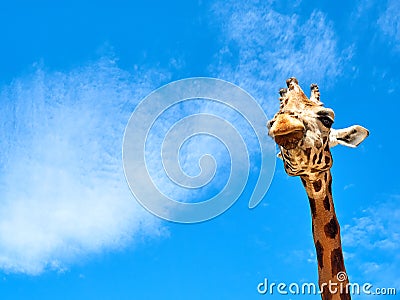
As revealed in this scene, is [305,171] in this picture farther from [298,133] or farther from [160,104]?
[160,104]

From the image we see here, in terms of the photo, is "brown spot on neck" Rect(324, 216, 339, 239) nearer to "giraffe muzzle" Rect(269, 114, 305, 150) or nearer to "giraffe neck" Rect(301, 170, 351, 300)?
"giraffe neck" Rect(301, 170, 351, 300)

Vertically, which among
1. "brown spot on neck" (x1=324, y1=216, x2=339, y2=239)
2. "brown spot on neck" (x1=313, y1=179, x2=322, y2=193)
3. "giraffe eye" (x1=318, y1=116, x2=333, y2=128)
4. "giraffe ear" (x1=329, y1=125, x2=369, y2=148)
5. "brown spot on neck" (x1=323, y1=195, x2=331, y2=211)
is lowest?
"brown spot on neck" (x1=324, y1=216, x2=339, y2=239)

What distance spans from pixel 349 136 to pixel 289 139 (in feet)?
5.25

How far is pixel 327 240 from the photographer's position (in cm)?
720

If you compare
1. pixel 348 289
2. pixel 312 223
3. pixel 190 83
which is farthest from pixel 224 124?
Result: pixel 348 289

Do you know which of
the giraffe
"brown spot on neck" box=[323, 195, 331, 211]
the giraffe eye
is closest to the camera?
the giraffe

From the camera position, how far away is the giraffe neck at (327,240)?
716 cm

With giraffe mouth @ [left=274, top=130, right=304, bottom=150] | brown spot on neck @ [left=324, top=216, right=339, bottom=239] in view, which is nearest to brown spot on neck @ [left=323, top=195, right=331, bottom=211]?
brown spot on neck @ [left=324, top=216, right=339, bottom=239]

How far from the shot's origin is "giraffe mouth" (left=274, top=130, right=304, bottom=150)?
571 cm

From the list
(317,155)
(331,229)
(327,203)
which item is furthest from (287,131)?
(331,229)

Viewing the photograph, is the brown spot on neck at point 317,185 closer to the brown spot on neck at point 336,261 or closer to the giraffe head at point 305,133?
the giraffe head at point 305,133

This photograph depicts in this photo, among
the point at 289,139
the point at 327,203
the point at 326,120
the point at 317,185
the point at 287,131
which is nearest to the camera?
the point at 287,131

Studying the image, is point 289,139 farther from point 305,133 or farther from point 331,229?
point 331,229

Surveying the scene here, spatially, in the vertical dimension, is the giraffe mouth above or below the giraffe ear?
below
